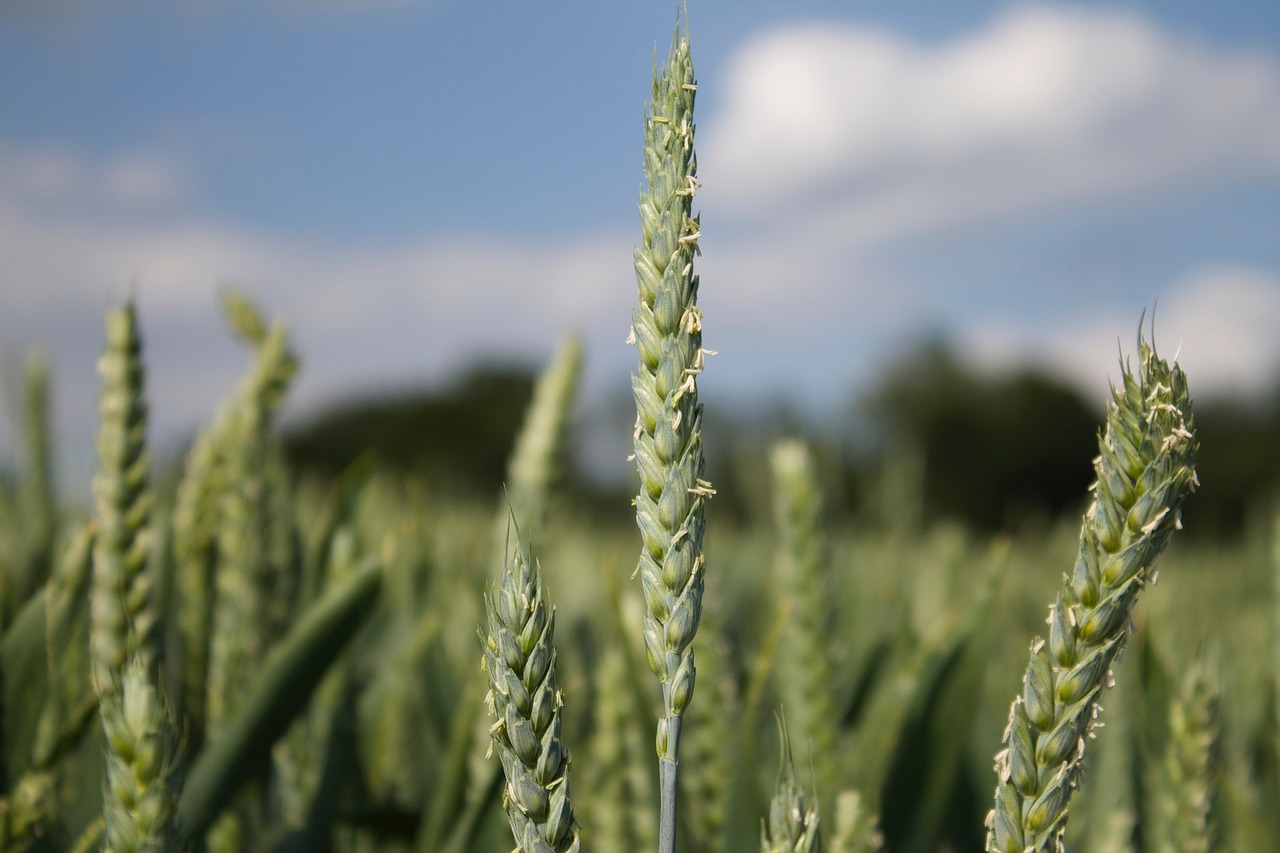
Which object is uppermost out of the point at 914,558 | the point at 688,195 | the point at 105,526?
the point at 688,195

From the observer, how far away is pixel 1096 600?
1.36 ft

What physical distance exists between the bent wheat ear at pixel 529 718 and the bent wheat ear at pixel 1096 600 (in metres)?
0.18

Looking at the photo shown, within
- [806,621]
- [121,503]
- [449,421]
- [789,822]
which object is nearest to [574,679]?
[806,621]

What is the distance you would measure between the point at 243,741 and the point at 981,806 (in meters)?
0.85

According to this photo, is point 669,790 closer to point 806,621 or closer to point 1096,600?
point 1096,600

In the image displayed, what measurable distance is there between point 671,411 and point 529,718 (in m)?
0.14

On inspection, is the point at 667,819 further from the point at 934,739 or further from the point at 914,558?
the point at 914,558

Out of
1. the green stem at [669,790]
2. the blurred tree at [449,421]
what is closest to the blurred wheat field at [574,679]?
the green stem at [669,790]

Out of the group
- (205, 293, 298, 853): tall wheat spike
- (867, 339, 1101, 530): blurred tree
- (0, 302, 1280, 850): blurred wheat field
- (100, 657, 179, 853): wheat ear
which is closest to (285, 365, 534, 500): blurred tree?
(867, 339, 1101, 530): blurred tree

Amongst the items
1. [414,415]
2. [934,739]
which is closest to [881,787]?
[934,739]

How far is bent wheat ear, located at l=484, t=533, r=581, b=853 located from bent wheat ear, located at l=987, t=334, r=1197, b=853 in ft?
0.59

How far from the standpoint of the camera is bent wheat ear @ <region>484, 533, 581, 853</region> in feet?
1.32

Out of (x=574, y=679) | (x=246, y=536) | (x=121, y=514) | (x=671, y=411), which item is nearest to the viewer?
(x=671, y=411)

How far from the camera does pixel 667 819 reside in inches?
15.8
